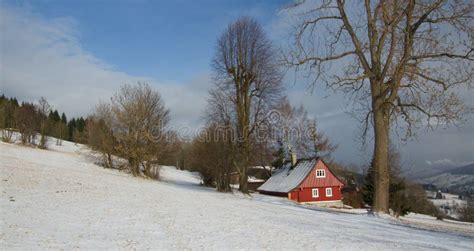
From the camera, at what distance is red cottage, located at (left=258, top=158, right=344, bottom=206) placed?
133ft

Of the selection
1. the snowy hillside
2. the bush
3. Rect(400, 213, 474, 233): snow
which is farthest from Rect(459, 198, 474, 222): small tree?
Rect(400, 213, 474, 233): snow

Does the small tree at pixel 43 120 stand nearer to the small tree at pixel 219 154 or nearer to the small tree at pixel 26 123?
the small tree at pixel 26 123

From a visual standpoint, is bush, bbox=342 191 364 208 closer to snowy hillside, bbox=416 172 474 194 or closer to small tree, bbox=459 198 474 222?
snowy hillside, bbox=416 172 474 194

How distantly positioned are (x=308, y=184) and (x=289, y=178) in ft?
8.32

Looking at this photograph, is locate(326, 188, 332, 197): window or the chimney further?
the chimney

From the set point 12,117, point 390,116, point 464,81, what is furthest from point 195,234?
point 12,117

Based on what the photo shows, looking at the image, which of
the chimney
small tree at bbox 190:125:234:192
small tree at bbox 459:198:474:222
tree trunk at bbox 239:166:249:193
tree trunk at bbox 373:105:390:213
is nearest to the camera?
tree trunk at bbox 373:105:390:213

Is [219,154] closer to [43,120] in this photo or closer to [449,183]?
[43,120]

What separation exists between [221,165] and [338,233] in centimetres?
1923

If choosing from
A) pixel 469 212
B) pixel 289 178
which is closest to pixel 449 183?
pixel 469 212

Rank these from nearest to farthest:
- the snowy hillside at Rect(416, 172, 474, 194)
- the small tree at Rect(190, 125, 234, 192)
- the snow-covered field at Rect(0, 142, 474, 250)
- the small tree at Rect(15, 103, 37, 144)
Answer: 1. the snow-covered field at Rect(0, 142, 474, 250)
2. the small tree at Rect(190, 125, 234, 192)
3. the small tree at Rect(15, 103, 37, 144)
4. the snowy hillside at Rect(416, 172, 474, 194)

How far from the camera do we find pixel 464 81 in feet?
42.6

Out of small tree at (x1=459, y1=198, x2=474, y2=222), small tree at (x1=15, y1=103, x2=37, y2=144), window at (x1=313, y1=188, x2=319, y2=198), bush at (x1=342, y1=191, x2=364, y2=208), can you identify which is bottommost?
small tree at (x1=459, y1=198, x2=474, y2=222)

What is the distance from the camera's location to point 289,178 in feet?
140
